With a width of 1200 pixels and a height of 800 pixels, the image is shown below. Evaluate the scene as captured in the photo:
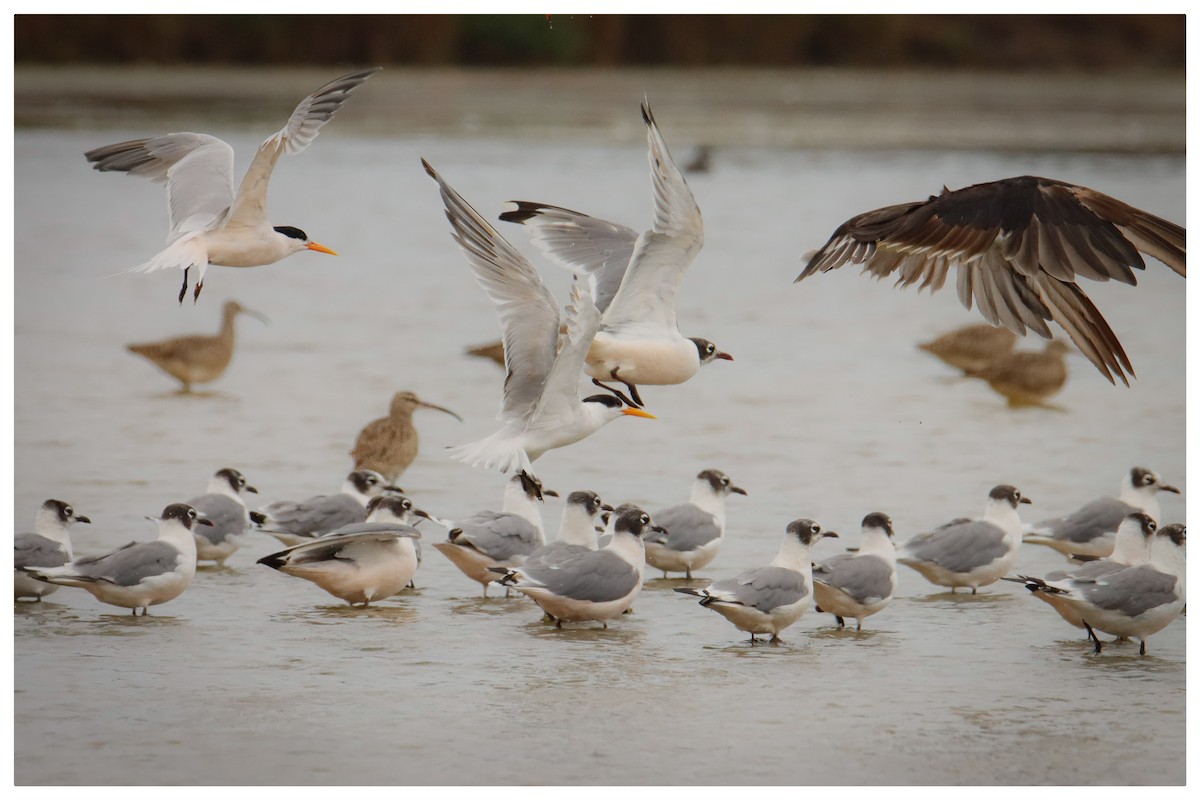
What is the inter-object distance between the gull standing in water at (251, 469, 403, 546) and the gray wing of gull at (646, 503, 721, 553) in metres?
1.19

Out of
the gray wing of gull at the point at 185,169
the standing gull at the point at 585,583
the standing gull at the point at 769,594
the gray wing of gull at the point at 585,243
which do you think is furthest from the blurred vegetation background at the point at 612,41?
the standing gull at the point at 769,594

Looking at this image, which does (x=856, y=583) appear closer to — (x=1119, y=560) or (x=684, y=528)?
(x=684, y=528)

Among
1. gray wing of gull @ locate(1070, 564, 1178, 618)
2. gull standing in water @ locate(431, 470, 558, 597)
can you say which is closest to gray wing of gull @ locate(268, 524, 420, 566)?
gull standing in water @ locate(431, 470, 558, 597)

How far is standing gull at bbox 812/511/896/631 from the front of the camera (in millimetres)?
6641

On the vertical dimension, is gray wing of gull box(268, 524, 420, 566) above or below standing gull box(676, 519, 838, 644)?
above

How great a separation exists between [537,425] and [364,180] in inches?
679

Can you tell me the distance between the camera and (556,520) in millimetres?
8430

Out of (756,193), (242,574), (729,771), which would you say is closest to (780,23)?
(756,193)

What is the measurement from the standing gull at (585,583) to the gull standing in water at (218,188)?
1.85 m

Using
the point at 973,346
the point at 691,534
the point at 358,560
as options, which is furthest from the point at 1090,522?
the point at 973,346

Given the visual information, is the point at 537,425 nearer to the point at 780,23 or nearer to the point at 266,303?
the point at 266,303

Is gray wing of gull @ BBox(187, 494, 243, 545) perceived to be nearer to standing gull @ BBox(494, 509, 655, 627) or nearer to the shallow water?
the shallow water

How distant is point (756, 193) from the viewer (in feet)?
71.5

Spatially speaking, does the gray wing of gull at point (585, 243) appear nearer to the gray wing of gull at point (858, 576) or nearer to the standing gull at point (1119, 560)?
the gray wing of gull at point (858, 576)
